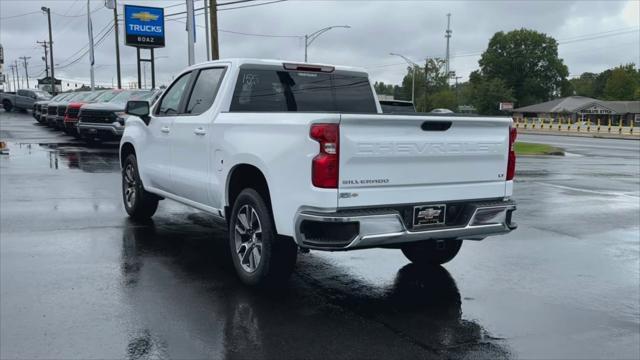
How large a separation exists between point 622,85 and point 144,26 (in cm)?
11103

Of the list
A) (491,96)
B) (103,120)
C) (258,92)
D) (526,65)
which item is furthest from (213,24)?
(526,65)

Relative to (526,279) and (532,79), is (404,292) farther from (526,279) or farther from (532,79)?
(532,79)

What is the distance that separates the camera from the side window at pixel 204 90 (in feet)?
21.3

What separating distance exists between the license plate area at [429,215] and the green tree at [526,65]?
120 m

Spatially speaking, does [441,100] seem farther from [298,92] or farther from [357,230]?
[357,230]

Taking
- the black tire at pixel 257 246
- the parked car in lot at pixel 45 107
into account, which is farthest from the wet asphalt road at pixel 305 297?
the parked car in lot at pixel 45 107

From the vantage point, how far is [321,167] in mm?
4652

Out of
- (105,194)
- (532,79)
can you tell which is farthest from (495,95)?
(105,194)

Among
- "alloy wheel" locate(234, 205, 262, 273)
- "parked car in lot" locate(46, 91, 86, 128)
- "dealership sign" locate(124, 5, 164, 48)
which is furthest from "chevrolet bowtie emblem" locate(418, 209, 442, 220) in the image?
"dealership sign" locate(124, 5, 164, 48)

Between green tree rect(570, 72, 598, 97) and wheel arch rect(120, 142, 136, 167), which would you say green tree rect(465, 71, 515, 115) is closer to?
green tree rect(570, 72, 598, 97)

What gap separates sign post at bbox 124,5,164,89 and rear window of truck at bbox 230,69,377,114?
32596 mm

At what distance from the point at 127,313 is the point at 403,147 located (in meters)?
2.57

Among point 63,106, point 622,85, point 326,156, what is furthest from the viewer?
point 622,85

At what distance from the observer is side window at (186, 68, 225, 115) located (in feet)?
21.3
